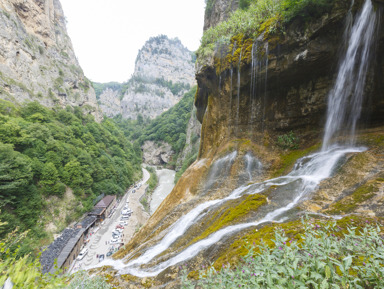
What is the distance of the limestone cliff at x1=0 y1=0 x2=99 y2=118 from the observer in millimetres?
33094

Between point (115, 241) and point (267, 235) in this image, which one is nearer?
point (267, 235)

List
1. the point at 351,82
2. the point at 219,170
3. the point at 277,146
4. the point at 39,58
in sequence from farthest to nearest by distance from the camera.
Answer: the point at 39,58
the point at 219,170
the point at 277,146
the point at 351,82

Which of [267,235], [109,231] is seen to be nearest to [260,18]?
[267,235]

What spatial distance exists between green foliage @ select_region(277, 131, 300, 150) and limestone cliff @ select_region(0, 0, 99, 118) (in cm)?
4338

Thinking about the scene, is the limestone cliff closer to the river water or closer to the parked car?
the parked car

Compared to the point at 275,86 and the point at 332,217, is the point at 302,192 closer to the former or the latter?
the point at 332,217

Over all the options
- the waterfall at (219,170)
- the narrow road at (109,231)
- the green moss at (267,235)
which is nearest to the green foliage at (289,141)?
the waterfall at (219,170)

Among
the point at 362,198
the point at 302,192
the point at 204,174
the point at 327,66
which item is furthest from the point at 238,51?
the point at 362,198

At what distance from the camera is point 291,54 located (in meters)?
8.99

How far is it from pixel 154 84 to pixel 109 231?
124113 mm

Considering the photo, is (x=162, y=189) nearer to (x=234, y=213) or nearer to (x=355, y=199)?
(x=234, y=213)

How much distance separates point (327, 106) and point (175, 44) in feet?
599

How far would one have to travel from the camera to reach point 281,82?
10.4 meters

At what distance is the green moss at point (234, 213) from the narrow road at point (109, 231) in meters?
16.7
